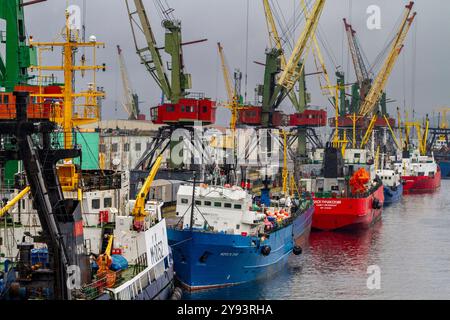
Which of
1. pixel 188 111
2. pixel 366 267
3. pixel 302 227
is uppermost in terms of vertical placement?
pixel 188 111

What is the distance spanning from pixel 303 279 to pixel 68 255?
27.1 meters

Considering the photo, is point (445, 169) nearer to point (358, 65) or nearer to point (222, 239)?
point (358, 65)

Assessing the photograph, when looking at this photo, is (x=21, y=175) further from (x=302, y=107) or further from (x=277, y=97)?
(x=302, y=107)

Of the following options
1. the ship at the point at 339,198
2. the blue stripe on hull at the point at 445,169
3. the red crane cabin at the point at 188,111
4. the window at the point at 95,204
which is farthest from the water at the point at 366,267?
the blue stripe on hull at the point at 445,169

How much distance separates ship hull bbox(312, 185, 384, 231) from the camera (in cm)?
7475

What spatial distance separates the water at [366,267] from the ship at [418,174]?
153ft

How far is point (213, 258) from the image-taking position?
148 feet

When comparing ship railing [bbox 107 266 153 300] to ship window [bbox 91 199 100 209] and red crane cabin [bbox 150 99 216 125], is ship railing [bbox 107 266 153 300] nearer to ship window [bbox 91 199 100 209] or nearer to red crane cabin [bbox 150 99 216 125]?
ship window [bbox 91 199 100 209]

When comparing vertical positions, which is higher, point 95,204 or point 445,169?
point 95,204

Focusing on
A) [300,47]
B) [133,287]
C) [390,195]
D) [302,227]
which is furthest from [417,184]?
[133,287]

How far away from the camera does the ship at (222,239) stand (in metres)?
44.7

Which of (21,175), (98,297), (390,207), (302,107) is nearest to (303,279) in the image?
(21,175)

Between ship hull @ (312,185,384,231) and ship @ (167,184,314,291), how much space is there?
2030 centimetres

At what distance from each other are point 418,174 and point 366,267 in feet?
269
